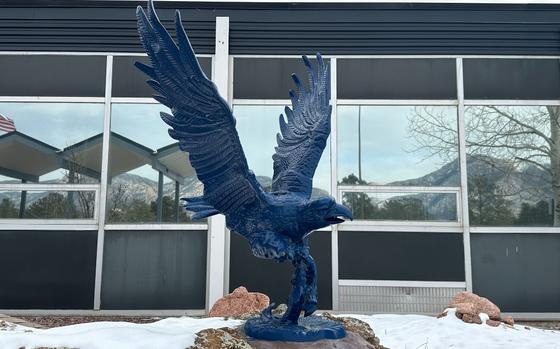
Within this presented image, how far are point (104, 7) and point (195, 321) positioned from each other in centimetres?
621

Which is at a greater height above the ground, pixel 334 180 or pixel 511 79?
pixel 511 79

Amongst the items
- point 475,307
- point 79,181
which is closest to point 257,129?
point 79,181

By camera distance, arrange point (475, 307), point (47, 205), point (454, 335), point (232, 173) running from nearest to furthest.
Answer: point (232, 173) → point (454, 335) → point (475, 307) → point (47, 205)

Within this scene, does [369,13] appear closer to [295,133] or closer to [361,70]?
[361,70]

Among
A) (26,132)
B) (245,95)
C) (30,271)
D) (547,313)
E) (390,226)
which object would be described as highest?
(245,95)

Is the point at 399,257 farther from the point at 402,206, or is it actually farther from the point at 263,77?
the point at 263,77

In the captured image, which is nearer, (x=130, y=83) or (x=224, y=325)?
(x=224, y=325)

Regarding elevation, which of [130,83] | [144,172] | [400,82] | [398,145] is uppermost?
[400,82]

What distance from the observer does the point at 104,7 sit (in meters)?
8.96

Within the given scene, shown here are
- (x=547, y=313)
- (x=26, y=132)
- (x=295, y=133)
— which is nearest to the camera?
(x=295, y=133)

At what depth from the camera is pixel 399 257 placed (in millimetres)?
8398

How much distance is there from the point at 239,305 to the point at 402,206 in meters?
3.69

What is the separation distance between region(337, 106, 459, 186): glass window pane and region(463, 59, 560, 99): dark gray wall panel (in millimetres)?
704

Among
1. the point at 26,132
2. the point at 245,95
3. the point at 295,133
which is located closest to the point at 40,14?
the point at 26,132
